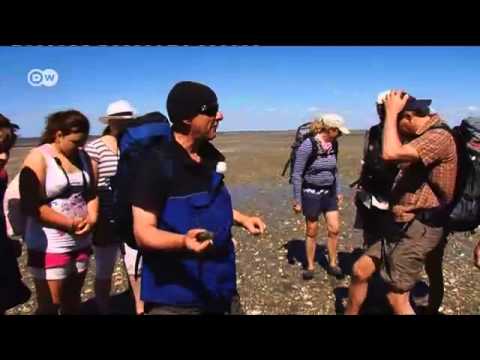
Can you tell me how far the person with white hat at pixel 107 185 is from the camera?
11.8ft

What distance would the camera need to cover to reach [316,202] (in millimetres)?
5176

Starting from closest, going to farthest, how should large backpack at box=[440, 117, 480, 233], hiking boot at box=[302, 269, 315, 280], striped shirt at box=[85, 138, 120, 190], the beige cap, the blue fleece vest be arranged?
the blue fleece vest, large backpack at box=[440, 117, 480, 233], striped shirt at box=[85, 138, 120, 190], the beige cap, hiking boot at box=[302, 269, 315, 280]

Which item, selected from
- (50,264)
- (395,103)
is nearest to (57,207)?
(50,264)

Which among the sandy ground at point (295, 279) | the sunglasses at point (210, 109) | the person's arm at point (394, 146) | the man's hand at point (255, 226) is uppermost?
the sunglasses at point (210, 109)

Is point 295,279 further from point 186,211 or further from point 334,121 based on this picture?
point 186,211

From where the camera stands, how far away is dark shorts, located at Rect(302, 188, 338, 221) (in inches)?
203

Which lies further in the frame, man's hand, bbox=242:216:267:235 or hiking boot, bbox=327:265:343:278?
hiking boot, bbox=327:265:343:278

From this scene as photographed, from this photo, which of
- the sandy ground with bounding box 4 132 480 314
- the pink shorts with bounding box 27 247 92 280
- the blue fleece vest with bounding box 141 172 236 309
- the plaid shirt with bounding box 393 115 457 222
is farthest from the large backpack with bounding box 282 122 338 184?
the pink shorts with bounding box 27 247 92 280

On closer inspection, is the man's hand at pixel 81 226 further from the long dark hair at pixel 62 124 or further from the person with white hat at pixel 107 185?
the long dark hair at pixel 62 124

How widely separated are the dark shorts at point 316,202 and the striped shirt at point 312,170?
0.13 meters

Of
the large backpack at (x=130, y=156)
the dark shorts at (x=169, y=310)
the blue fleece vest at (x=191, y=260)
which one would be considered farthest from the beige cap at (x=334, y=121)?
the dark shorts at (x=169, y=310)

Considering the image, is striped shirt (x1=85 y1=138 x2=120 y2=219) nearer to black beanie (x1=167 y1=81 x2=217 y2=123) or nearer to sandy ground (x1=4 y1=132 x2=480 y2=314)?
sandy ground (x1=4 y1=132 x2=480 y2=314)

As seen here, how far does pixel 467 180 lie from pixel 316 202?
2.02m
